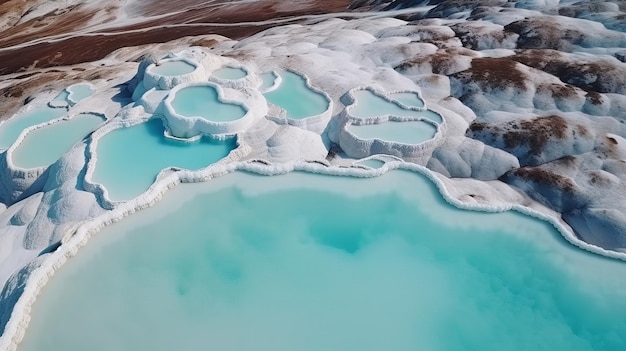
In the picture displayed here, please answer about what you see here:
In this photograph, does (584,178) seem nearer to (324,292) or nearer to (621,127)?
(621,127)

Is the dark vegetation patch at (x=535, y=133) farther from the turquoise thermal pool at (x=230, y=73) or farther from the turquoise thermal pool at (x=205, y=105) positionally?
the turquoise thermal pool at (x=230, y=73)

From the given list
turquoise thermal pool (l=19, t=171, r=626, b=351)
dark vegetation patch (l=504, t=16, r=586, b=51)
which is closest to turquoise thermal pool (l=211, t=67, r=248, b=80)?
turquoise thermal pool (l=19, t=171, r=626, b=351)

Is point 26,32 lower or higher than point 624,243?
lower

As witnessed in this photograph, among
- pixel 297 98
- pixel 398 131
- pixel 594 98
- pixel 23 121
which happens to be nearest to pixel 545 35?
pixel 594 98

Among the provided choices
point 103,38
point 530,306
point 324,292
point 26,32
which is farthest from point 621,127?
point 26,32

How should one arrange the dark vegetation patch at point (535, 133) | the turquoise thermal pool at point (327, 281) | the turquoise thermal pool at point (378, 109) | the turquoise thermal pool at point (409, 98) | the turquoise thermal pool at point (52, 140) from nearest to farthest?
1. the turquoise thermal pool at point (327, 281)
2. the turquoise thermal pool at point (52, 140)
3. the dark vegetation patch at point (535, 133)
4. the turquoise thermal pool at point (378, 109)
5. the turquoise thermal pool at point (409, 98)

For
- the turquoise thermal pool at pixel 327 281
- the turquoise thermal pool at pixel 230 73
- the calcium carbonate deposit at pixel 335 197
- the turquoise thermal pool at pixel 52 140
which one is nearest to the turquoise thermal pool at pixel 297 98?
the calcium carbonate deposit at pixel 335 197

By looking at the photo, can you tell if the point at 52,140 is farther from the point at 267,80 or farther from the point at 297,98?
the point at 297,98
